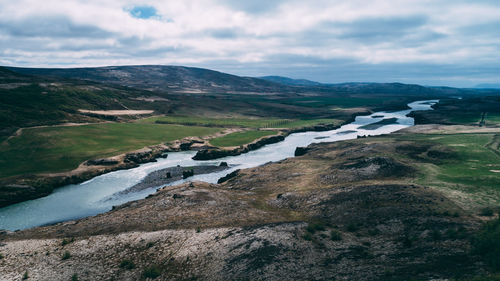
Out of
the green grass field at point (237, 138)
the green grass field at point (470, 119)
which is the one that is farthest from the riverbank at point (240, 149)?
the green grass field at point (470, 119)

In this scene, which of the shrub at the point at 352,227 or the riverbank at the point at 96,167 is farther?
the riverbank at the point at 96,167

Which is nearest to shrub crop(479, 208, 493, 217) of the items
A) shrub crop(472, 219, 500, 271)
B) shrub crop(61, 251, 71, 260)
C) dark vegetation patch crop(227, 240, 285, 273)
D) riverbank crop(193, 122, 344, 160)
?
shrub crop(472, 219, 500, 271)

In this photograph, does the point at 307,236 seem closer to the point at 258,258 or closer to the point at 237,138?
the point at 258,258

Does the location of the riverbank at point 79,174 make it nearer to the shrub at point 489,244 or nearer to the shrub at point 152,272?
the shrub at point 152,272

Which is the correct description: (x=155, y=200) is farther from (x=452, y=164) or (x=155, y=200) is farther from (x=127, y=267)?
(x=452, y=164)

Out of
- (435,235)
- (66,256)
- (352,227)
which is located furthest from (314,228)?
(66,256)

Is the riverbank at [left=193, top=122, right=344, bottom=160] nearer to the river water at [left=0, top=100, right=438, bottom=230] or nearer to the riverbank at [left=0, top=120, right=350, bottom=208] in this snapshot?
the riverbank at [left=0, top=120, right=350, bottom=208]
